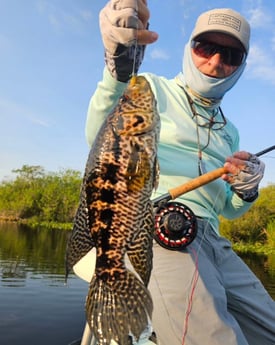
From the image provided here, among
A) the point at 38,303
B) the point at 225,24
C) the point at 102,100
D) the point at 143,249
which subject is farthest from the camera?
the point at 38,303

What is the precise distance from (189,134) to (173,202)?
0.67 meters

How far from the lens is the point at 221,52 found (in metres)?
3.89

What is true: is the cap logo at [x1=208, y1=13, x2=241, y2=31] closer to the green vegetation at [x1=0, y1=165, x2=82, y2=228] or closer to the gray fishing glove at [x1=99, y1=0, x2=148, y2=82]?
the gray fishing glove at [x1=99, y1=0, x2=148, y2=82]

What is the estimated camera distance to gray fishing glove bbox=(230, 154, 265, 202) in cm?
321

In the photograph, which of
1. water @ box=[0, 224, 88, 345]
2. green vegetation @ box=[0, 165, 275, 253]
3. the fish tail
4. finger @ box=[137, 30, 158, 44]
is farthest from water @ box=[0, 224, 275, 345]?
green vegetation @ box=[0, 165, 275, 253]

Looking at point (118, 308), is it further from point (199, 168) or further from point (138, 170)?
point (199, 168)

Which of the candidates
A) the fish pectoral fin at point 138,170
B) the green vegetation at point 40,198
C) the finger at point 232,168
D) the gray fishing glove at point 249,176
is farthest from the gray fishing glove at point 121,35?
the green vegetation at point 40,198

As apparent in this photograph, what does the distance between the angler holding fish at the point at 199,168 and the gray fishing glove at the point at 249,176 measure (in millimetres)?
11

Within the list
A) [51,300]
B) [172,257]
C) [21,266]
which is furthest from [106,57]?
[21,266]

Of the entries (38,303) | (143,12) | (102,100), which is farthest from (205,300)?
(38,303)

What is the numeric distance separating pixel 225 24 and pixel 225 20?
7cm

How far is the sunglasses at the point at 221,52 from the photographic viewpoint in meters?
3.89

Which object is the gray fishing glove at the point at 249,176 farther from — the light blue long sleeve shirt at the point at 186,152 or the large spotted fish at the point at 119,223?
the large spotted fish at the point at 119,223

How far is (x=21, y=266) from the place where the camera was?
2569 cm
